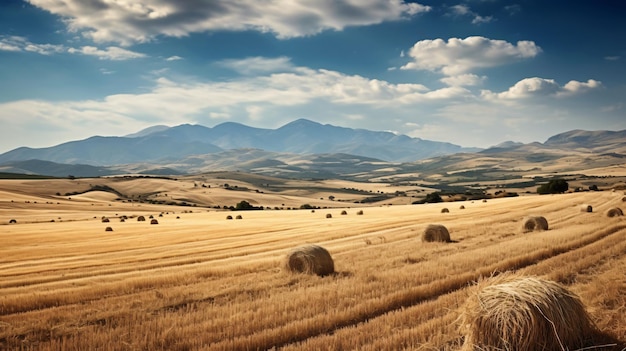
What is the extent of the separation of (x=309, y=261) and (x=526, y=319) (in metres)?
7.38

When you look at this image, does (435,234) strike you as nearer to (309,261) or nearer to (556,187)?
(309,261)


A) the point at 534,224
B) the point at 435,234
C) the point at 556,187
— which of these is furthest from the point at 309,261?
the point at 556,187

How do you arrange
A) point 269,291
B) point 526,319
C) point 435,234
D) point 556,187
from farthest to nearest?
Answer: 1. point 556,187
2. point 435,234
3. point 269,291
4. point 526,319

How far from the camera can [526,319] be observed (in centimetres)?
599

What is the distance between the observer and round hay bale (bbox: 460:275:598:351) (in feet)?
19.7

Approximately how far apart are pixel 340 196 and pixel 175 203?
217 feet

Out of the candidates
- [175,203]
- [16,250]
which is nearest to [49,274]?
[16,250]

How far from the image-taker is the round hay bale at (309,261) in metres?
12.7

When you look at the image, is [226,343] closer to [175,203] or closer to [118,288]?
[118,288]

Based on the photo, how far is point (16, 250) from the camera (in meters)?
18.0

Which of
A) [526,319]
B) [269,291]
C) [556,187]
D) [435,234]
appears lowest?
[269,291]

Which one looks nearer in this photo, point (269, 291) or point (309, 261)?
point (269, 291)

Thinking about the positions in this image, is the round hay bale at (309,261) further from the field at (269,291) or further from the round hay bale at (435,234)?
the round hay bale at (435,234)

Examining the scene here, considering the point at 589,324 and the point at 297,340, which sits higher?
the point at 589,324
